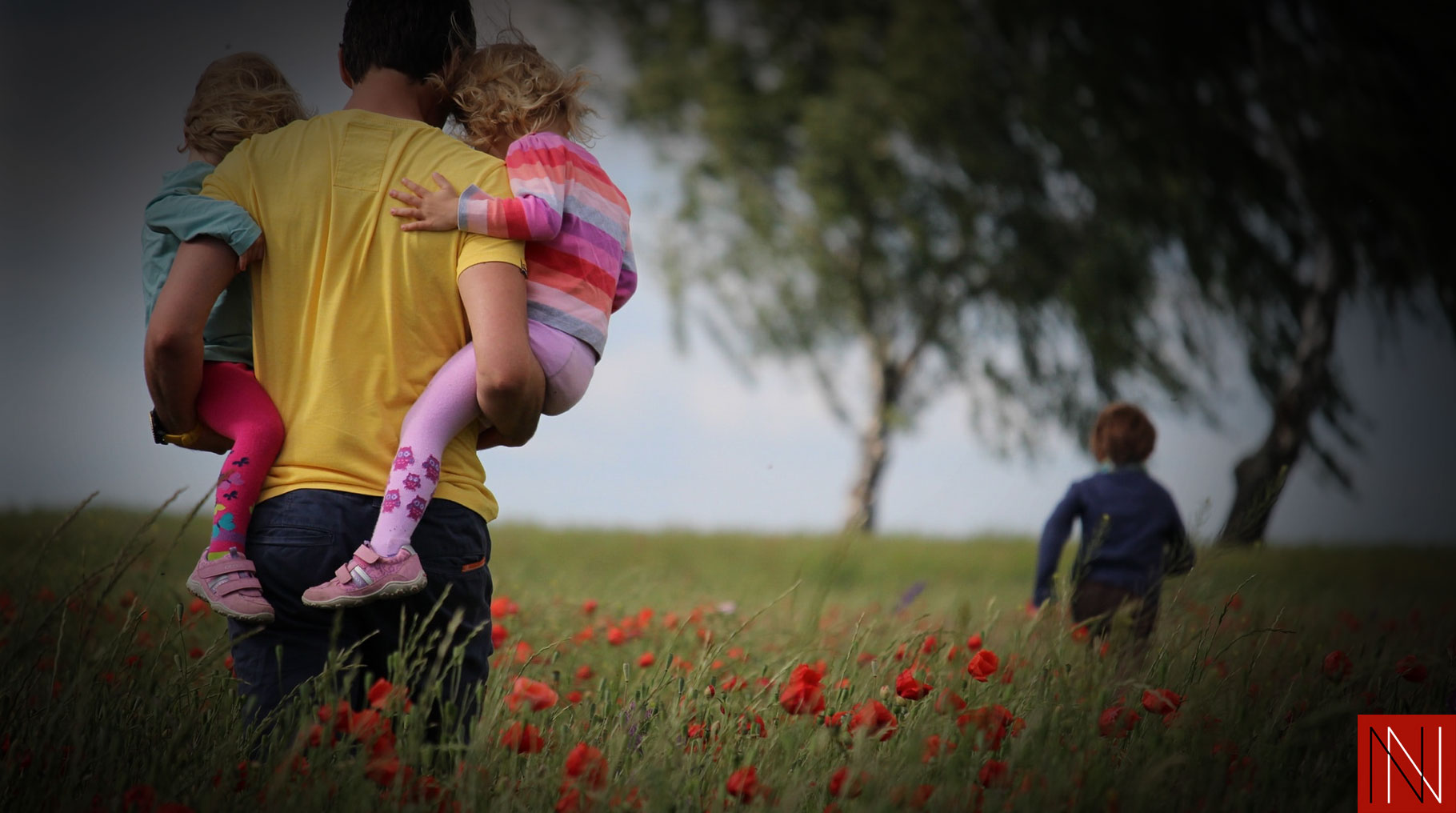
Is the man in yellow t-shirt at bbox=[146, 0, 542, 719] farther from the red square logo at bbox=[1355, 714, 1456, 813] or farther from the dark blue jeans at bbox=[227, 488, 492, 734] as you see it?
the red square logo at bbox=[1355, 714, 1456, 813]

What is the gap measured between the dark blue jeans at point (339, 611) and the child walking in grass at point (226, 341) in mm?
52

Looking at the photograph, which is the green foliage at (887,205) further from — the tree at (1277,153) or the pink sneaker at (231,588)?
the pink sneaker at (231,588)

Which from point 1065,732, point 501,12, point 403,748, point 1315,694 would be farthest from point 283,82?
point 1315,694

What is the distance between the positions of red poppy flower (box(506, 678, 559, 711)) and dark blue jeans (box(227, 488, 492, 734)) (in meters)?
0.07

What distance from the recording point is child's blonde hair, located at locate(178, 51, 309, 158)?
212 centimetres

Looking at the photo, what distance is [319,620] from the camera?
193 cm

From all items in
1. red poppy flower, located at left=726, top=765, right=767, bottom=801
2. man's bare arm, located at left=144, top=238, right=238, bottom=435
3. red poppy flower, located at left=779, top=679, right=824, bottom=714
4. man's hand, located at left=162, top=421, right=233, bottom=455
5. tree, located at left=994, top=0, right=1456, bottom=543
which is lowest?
red poppy flower, located at left=726, top=765, right=767, bottom=801

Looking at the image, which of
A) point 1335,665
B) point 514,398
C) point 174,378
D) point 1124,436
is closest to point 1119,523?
point 1124,436

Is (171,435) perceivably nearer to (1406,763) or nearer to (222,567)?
(222,567)

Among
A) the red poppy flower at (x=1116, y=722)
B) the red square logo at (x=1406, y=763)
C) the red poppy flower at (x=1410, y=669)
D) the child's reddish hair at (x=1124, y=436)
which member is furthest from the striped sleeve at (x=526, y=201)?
the child's reddish hair at (x=1124, y=436)

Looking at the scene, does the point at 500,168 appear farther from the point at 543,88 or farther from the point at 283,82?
the point at 283,82

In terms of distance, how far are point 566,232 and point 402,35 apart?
19.2 inches

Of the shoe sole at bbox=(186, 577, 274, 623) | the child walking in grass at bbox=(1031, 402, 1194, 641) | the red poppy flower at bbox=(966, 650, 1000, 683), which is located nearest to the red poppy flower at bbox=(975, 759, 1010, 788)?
the red poppy flower at bbox=(966, 650, 1000, 683)

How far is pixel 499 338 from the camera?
1831 millimetres
